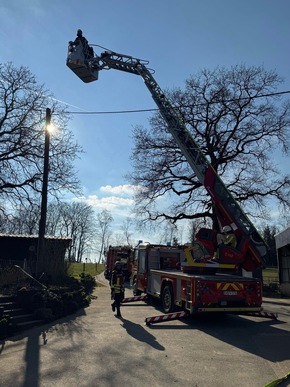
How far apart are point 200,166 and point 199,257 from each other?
4.32 meters

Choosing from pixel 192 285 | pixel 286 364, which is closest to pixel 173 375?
pixel 286 364

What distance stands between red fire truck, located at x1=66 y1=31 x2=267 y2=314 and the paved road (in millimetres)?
824

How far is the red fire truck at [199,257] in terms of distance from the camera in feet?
33.6

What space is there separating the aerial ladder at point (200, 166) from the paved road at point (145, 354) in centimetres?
229

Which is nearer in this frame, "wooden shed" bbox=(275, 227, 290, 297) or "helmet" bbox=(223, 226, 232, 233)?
"helmet" bbox=(223, 226, 232, 233)

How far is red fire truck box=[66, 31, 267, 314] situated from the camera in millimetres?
10250

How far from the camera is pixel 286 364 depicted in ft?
21.5

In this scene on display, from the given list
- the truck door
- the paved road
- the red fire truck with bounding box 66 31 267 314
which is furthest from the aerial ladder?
the truck door

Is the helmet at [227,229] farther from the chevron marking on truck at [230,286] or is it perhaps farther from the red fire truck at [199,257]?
the chevron marking on truck at [230,286]

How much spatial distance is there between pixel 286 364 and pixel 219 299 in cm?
362

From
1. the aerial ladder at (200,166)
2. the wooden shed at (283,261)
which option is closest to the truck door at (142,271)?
the aerial ladder at (200,166)

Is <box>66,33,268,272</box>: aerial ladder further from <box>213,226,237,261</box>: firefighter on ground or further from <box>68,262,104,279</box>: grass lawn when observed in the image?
<box>68,262,104,279</box>: grass lawn

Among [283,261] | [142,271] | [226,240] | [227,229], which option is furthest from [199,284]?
[283,261]

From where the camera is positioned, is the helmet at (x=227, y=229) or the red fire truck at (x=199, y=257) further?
the helmet at (x=227, y=229)
